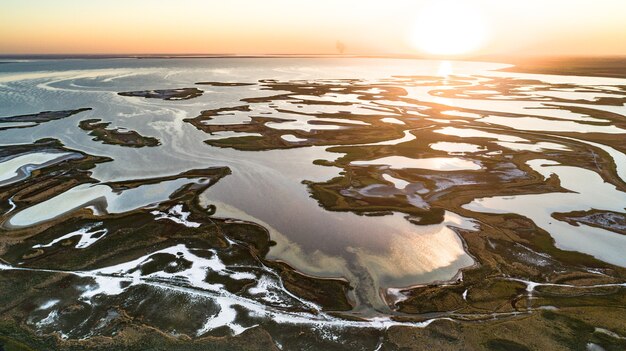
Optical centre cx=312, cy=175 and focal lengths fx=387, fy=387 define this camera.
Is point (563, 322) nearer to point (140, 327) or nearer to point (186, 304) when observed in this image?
point (186, 304)

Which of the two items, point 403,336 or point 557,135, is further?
point 557,135

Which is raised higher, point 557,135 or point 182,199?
point 557,135

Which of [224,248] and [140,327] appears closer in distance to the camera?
[140,327]

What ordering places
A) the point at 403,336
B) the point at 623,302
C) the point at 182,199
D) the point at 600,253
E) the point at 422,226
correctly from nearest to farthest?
the point at 403,336 < the point at 623,302 < the point at 600,253 < the point at 422,226 < the point at 182,199

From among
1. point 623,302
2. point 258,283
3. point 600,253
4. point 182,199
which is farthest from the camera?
point 182,199

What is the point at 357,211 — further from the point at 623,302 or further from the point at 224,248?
the point at 623,302

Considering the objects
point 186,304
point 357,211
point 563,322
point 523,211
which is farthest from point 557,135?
point 186,304

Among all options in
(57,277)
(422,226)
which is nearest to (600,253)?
(422,226)

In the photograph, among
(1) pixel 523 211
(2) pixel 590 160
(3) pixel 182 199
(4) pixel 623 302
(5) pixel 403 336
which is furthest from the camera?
(2) pixel 590 160

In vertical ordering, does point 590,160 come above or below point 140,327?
above
